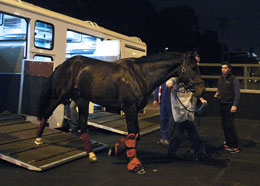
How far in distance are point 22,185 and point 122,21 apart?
29815 mm

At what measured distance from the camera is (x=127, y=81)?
180 inches

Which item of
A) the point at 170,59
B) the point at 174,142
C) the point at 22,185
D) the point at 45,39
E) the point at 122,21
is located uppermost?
the point at 122,21

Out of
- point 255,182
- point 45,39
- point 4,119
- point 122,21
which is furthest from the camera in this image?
point 122,21

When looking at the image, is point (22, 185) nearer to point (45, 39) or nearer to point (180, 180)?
point (180, 180)

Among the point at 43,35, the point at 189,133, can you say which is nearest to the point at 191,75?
the point at 189,133

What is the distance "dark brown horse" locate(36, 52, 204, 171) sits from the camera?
4.51m

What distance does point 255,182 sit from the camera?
415 centimetres

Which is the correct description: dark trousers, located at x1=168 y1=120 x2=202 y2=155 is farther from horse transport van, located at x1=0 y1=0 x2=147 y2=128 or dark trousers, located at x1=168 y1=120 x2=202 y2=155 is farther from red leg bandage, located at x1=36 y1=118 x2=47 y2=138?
horse transport van, located at x1=0 y1=0 x2=147 y2=128

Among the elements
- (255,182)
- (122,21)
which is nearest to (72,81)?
(255,182)

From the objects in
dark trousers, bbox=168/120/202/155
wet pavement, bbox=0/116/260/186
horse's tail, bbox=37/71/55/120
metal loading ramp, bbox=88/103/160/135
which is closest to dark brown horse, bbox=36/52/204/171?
horse's tail, bbox=37/71/55/120

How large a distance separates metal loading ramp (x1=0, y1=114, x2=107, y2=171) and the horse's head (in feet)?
7.49

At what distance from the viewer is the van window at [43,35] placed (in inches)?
263

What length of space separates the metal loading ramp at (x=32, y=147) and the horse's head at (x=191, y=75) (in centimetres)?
228

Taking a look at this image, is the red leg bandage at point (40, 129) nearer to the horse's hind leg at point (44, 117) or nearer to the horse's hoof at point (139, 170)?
the horse's hind leg at point (44, 117)
